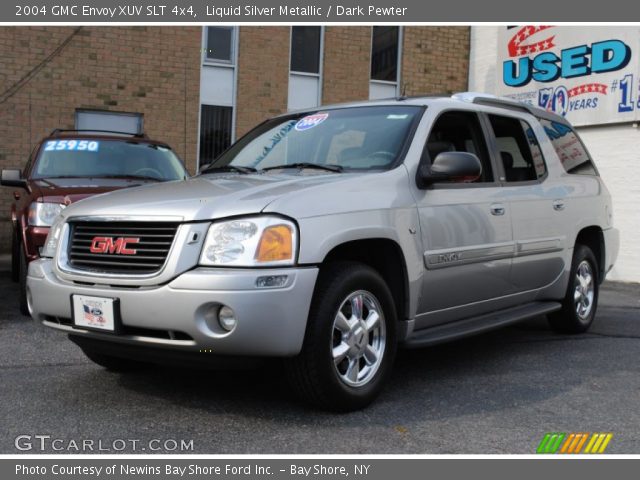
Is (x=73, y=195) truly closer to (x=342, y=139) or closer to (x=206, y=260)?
(x=342, y=139)

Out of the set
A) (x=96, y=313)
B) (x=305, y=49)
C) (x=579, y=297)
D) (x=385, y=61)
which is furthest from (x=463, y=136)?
(x=385, y=61)

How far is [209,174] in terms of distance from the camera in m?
4.88

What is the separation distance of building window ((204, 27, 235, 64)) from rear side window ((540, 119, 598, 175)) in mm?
9480

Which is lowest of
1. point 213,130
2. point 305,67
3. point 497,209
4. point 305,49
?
point 497,209

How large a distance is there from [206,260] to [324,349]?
0.72 m

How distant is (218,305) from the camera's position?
11.0 ft

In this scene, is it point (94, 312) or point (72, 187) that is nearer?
point (94, 312)

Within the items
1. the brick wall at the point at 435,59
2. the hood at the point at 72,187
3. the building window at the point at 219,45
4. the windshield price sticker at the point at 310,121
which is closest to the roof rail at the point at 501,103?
the windshield price sticker at the point at 310,121

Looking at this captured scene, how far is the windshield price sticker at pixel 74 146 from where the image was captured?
7.46m

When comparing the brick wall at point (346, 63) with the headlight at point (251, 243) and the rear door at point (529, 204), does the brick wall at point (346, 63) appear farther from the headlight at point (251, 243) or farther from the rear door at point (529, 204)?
the headlight at point (251, 243)

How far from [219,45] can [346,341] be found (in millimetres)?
11812

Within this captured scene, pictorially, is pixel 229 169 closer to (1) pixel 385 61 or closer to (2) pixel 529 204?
(2) pixel 529 204

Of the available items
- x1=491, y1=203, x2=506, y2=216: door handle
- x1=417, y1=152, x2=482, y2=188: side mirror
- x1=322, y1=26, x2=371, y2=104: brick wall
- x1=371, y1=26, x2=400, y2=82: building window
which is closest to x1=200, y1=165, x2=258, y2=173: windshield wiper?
x1=417, y1=152, x2=482, y2=188: side mirror

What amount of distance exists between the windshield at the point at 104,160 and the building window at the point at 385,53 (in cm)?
901
